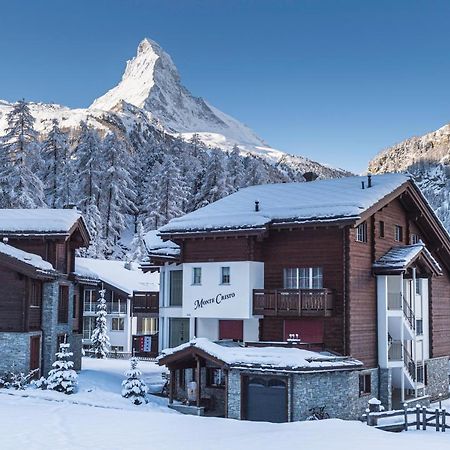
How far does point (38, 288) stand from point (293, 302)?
13.0 metres

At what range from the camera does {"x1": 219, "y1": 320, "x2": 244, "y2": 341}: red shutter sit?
34469 millimetres

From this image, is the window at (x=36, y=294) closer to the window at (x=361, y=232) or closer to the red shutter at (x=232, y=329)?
the red shutter at (x=232, y=329)

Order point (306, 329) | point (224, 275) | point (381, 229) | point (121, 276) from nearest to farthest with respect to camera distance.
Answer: point (306, 329), point (224, 275), point (381, 229), point (121, 276)

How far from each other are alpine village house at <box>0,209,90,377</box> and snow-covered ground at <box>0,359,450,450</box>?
4209 millimetres

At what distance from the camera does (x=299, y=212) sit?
32.7 m

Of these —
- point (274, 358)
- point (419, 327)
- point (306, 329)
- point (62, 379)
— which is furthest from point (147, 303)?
point (419, 327)

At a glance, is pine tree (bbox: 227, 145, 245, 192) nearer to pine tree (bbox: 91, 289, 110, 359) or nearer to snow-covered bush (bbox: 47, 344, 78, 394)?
pine tree (bbox: 91, 289, 110, 359)

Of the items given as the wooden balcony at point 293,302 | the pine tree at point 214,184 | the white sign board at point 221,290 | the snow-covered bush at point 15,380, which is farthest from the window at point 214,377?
the pine tree at point 214,184

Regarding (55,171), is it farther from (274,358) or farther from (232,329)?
(274,358)

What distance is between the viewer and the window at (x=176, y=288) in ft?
124

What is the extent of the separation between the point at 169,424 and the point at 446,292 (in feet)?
79.2

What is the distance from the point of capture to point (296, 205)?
33.7m

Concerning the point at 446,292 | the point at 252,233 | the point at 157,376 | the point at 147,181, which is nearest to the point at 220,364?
the point at 252,233

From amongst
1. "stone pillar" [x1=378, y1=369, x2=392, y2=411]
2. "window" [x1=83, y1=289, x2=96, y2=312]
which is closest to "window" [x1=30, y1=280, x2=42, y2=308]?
"stone pillar" [x1=378, y1=369, x2=392, y2=411]
